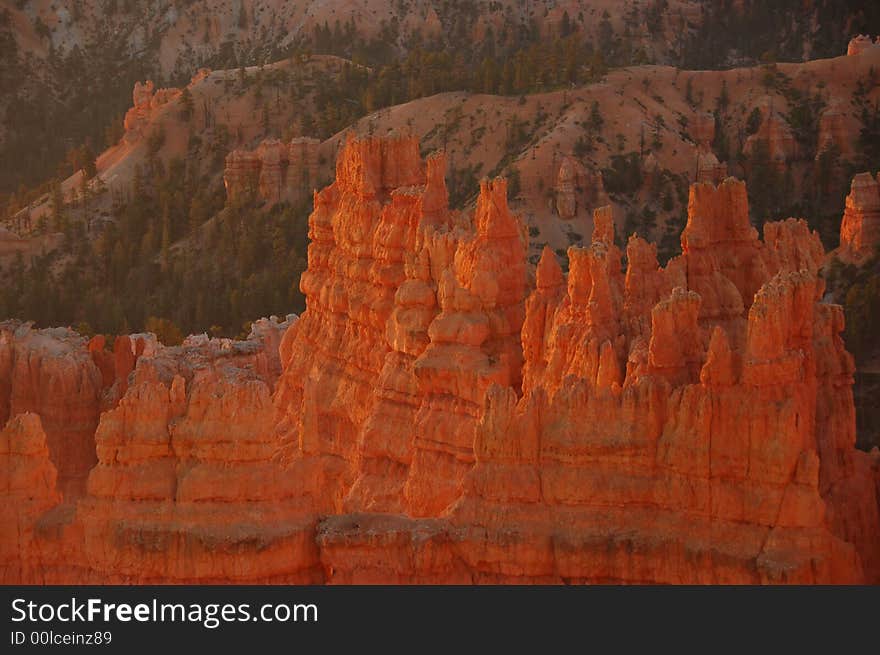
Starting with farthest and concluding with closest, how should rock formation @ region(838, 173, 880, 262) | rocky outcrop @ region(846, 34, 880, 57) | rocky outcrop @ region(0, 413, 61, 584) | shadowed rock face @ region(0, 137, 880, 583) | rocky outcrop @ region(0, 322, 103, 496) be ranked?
1. rocky outcrop @ region(846, 34, 880, 57)
2. rock formation @ region(838, 173, 880, 262)
3. rocky outcrop @ region(0, 322, 103, 496)
4. rocky outcrop @ region(0, 413, 61, 584)
5. shadowed rock face @ region(0, 137, 880, 583)

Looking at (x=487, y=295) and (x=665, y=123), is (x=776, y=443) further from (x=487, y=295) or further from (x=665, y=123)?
(x=665, y=123)

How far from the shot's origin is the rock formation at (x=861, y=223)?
83938mm

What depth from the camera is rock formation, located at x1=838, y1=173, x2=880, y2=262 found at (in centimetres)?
8394

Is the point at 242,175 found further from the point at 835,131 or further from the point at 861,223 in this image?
the point at 861,223

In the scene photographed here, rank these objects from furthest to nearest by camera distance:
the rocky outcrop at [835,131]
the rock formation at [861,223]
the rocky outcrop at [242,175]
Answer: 1. the rocky outcrop at [242,175]
2. the rocky outcrop at [835,131]
3. the rock formation at [861,223]

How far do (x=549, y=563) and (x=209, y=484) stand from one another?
6075 millimetres

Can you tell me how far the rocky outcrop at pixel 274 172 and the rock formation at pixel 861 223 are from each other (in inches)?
1638

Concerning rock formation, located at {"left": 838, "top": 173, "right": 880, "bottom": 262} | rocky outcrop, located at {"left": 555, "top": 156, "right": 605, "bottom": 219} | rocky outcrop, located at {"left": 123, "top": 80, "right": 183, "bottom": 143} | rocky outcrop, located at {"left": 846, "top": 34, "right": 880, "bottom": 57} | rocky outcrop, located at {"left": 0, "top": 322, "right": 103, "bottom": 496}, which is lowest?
rocky outcrop, located at {"left": 0, "top": 322, "right": 103, "bottom": 496}

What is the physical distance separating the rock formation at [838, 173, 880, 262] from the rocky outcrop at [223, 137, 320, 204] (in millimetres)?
41604

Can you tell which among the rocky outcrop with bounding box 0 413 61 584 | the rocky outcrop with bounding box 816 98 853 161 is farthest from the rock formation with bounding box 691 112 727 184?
the rocky outcrop with bounding box 0 413 61 584

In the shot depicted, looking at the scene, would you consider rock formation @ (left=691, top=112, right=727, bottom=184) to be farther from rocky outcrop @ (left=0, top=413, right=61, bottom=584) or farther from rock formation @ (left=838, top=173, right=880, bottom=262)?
rocky outcrop @ (left=0, top=413, right=61, bottom=584)

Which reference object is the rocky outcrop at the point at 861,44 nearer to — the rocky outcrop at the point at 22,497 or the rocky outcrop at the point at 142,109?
the rocky outcrop at the point at 142,109

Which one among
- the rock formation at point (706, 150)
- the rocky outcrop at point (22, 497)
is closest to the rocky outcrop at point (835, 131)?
the rock formation at point (706, 150)

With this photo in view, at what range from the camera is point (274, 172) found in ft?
392
